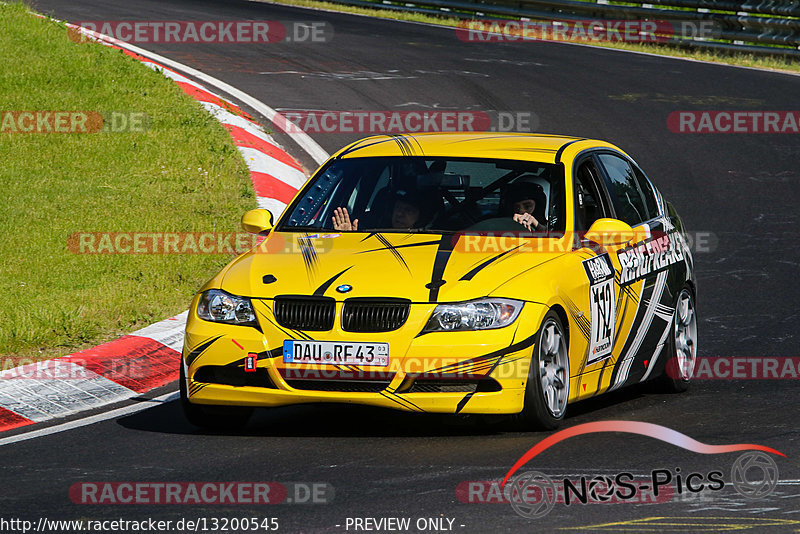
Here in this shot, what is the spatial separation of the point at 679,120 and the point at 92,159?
A: 7972 mm

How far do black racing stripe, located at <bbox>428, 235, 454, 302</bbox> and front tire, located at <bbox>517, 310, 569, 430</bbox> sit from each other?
1.86 feet

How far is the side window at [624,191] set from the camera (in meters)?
8.73

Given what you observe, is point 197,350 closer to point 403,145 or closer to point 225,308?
Answer: point 225,308

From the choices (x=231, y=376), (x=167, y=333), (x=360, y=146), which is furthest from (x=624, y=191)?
(x=167, y=333)

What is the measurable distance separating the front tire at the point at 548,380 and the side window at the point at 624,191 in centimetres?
153

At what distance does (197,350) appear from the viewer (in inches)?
290

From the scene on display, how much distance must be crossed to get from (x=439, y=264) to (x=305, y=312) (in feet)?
2.51

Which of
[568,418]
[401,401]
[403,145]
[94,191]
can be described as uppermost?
[94,191]

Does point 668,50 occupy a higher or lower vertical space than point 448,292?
higher

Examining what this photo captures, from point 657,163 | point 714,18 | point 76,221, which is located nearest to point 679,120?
point 657,163

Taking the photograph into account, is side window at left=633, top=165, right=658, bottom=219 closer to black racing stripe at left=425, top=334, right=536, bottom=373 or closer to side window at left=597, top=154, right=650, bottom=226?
side window at left=597, top=154, right=650, bottom=226

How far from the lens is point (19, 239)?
1180 centimetres

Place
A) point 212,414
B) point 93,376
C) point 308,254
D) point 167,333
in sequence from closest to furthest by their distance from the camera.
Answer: point 212,414 < point 308,254 < point 93,376 < point 167,333

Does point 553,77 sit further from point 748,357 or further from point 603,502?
point 603,502
